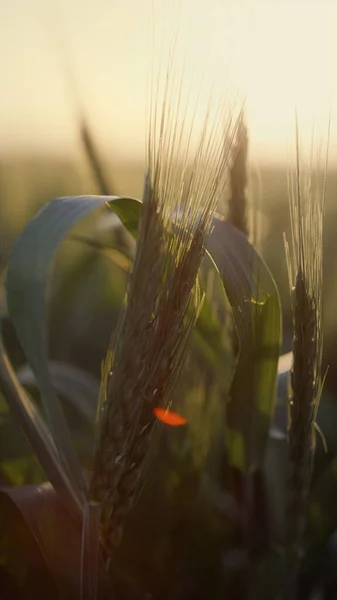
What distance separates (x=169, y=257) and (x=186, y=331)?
0.08 metres

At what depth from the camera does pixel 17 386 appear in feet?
2.38

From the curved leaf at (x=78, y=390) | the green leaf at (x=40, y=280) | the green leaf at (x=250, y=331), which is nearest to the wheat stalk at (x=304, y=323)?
the green leaf at (x=250, y=331)

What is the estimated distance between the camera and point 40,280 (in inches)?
25.2

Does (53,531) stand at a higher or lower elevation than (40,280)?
lower

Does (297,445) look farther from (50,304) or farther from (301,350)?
(50,304)

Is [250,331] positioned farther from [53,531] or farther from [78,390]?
[78,390]

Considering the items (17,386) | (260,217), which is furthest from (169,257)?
(260,217)

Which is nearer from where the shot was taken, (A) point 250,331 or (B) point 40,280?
(B) point 40,280

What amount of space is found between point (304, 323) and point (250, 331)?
80 mm

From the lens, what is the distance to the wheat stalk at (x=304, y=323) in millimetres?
685

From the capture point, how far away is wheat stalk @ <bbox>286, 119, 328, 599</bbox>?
685mm

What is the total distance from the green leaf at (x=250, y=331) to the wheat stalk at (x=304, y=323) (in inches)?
1.7

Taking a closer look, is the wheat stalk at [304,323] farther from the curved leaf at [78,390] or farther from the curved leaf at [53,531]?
the curved leaf at [78,390]

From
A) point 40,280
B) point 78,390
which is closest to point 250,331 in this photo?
point 40,280
